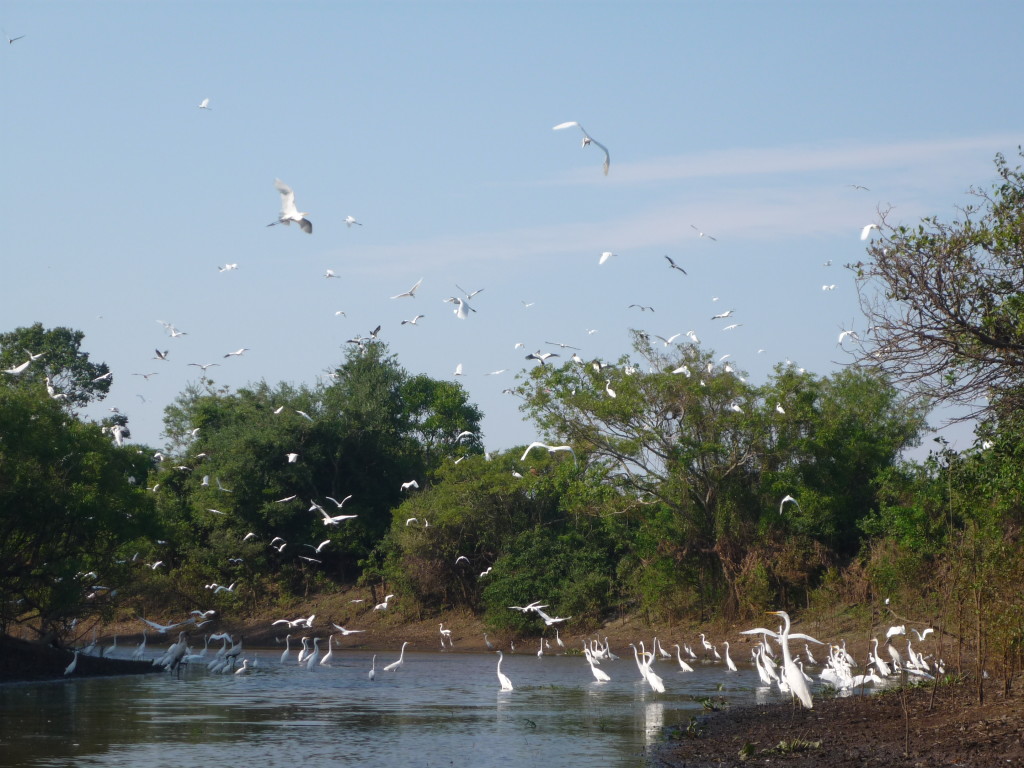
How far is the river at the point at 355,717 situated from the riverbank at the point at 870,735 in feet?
3.53

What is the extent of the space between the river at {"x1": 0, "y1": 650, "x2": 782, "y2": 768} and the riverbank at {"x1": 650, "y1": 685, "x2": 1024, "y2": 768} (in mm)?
1076

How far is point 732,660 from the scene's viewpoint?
98.6ft

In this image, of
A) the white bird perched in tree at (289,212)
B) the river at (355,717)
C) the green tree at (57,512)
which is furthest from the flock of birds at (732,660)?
the white bird perched in tree at (289,212)

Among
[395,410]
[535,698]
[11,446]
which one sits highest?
[395,410]

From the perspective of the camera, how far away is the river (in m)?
14.9

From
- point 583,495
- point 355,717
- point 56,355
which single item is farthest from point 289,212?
point 56,355

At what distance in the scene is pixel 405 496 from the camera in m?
48.0

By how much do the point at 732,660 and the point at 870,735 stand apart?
1717 cm

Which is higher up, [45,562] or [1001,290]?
[1001,290]

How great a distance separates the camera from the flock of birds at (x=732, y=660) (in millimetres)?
17062

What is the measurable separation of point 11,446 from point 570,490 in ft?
49.5

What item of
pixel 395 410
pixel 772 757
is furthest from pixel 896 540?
pixel 395 410

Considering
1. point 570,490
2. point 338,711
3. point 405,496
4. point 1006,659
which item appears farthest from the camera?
point 405,496

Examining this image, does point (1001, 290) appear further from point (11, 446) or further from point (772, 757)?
point (11, 446)
